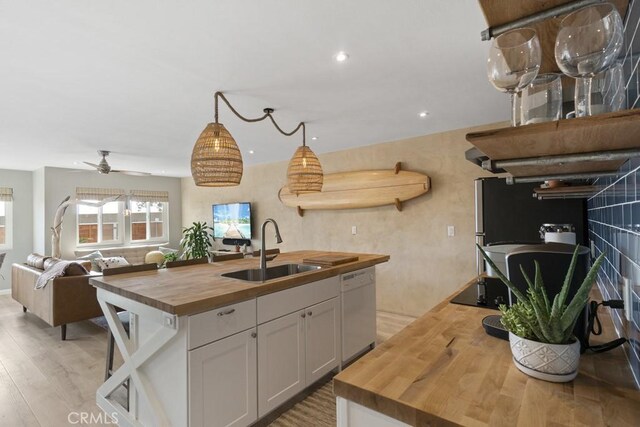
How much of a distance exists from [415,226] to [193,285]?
2.93m

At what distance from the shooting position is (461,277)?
12.2ft

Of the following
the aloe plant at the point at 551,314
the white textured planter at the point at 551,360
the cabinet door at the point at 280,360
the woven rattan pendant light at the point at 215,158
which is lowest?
the cabinet door at the point at 280,360

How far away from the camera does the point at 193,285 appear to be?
198 cm

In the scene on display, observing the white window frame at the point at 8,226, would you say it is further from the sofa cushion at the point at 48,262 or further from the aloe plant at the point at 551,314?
the aloe plant at the point at 551,314

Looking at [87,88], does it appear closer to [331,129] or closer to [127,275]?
[127,275]

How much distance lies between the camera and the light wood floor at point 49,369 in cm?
222

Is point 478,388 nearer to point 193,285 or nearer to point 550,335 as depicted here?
point 550,335

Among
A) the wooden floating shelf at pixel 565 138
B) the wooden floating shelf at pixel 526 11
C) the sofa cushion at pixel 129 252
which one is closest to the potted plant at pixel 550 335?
the wooden floating shelf at pixel 565 138

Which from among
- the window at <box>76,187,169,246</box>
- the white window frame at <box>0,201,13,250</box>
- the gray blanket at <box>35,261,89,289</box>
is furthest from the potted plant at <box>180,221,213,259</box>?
the white window frame at <box>0,201,13,250</box>

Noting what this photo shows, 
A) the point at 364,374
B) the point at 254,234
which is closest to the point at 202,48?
the point at 364,374

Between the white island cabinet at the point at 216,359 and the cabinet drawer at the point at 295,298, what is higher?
the cabinet drawer at the point at 295,298

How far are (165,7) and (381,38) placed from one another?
1156 mm

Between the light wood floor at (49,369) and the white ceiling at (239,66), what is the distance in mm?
2337

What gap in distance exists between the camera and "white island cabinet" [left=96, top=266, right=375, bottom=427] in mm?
1639
